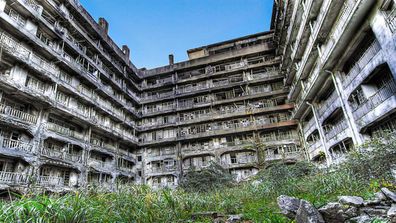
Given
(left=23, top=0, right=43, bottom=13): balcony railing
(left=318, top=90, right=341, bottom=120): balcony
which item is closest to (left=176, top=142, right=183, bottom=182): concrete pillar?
(left=318, top=90, right=341, bottom=120): balcony

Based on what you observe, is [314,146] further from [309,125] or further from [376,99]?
[376,99]

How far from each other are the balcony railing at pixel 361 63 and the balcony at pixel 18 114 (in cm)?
2584

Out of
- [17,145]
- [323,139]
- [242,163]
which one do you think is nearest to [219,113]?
[242,163]

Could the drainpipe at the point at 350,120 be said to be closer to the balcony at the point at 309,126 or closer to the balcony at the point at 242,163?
the balcony at the point at 309,126

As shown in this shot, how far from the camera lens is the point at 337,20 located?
51.4ft

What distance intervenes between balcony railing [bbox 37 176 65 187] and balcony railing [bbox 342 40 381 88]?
25.7 meters

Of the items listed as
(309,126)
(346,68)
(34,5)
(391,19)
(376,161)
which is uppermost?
(34,5)

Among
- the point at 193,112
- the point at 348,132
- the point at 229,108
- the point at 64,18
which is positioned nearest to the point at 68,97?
the point at 64,18

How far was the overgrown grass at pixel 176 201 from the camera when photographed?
14.9 ft

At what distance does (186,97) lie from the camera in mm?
36812

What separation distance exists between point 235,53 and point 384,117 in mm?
24961

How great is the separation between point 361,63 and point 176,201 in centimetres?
1518

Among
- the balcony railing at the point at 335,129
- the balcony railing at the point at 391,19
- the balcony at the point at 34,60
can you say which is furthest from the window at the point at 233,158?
the balcony railing at the point at 391,19

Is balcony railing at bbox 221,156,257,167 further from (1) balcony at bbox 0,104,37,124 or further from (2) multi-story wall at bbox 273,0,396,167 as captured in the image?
(1) balcony at bbox 0,104,37,124
